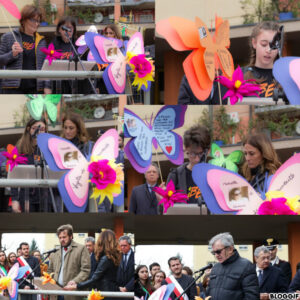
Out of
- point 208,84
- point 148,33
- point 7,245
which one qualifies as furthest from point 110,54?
point 7,245

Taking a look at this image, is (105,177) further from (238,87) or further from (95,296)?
(238,87)

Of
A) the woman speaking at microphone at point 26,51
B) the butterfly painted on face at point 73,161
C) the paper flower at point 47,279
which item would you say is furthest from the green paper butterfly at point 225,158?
the paper flower at point 47,279

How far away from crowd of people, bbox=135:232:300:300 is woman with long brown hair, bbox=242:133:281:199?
0.60 metres

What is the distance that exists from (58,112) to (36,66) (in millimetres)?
559

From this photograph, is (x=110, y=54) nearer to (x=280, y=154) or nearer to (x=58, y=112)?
(x=58, y=112)

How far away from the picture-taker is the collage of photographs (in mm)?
7988

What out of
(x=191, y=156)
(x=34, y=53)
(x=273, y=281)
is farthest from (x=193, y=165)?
(x=34, y=53)

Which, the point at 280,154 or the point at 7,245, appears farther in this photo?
the point at 7,245

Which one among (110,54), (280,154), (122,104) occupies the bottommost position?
(280,154)

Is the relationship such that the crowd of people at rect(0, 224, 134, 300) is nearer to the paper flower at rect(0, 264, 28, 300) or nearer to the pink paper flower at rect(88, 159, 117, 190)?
the paper flower at rect(0, 264, 28, 300)

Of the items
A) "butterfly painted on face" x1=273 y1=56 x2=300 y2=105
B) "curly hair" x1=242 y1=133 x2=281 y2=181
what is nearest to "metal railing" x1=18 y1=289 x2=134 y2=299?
"curly hair" x1=242 y1=133 x2=281 y2=181

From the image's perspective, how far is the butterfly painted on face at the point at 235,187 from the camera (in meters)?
7.98

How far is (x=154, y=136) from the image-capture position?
26.4ft

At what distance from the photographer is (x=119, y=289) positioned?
8.17 m
